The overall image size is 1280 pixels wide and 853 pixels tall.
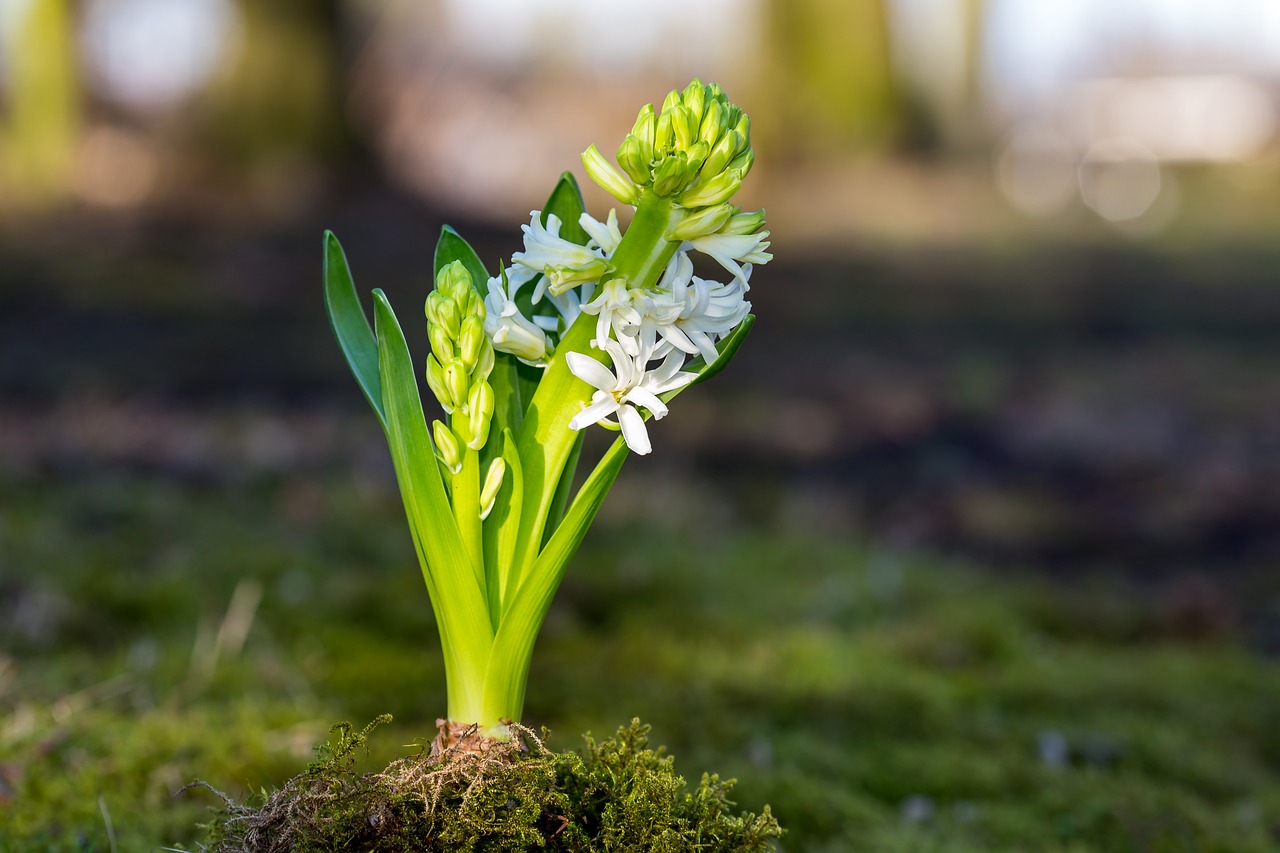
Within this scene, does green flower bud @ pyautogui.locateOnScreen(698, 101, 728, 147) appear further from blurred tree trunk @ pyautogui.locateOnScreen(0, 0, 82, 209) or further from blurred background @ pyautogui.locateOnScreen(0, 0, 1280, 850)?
blurred tree trunk @ pyautogui.locateOnScreen(0, 0, 82, 209)

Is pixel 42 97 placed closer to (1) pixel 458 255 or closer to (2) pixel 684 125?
(1) pixel 458 255

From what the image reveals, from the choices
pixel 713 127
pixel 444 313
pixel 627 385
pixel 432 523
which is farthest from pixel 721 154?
pixel 432 523

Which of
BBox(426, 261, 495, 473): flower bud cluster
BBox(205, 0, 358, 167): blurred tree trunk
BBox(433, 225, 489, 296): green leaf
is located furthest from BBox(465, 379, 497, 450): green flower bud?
BBox(205, 0, 358, 167): blurred tree trunk

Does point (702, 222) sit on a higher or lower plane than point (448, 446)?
higher

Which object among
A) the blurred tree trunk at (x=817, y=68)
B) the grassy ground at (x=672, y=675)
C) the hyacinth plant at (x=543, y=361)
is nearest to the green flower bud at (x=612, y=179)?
the hyacinth plant at (x=543, y=361)

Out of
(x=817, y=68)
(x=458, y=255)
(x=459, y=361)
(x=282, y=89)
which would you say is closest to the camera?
(x=459, y=361)

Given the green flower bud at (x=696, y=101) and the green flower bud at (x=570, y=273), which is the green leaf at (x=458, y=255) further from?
the green flower bud at (x=696, y=101)

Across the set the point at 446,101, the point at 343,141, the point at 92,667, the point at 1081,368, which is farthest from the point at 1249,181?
the point at 92,667
